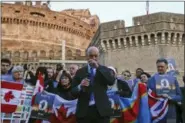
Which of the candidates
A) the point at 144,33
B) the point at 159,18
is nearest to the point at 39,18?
the point at 144,33

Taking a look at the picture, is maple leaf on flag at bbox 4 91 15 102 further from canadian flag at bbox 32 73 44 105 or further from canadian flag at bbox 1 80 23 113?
canadian flag at bbox 32 73 44 105

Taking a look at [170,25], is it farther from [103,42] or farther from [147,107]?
[147,107]

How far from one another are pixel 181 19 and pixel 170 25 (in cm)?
97

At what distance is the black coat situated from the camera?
5.31 meters

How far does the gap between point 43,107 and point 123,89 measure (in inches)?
49.9

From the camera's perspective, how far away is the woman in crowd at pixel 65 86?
4.98 meters

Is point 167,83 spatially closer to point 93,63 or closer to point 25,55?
point 93,63

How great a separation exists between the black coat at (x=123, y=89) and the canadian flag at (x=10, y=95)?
151 cm

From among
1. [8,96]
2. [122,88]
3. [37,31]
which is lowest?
[8,96]

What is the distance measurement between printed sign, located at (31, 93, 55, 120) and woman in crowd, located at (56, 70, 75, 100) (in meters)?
0.18

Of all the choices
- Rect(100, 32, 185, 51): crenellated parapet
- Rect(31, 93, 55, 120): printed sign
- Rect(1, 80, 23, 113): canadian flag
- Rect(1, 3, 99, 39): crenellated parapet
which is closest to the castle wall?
Rect(100, 32, 185, 51): crenellated parapet

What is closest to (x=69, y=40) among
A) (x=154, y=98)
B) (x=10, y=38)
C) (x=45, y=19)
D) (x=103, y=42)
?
(x=45, y=19)

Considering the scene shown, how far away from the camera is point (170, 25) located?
58.0 ft

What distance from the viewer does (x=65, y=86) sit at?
16.6 ft
